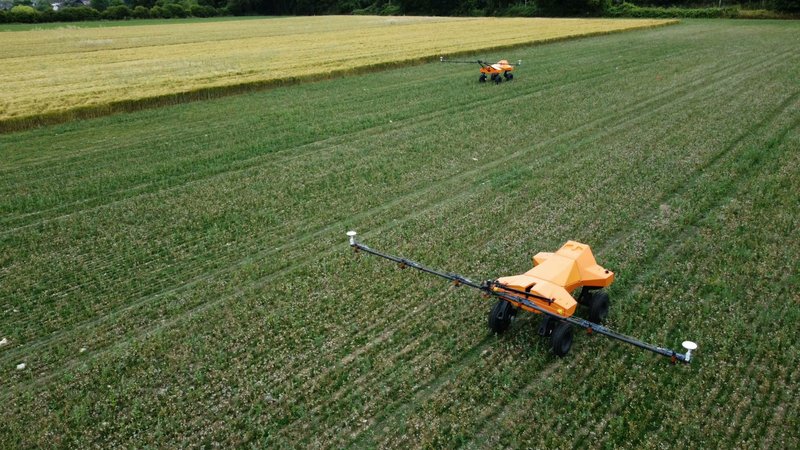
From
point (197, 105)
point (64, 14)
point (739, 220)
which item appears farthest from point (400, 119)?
point (64, 14)

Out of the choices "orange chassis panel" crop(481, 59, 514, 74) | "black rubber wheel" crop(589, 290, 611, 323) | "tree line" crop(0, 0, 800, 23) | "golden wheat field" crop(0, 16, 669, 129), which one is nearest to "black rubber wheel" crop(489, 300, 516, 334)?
"black rubber wheel" crop(589, 290, 611, 323)

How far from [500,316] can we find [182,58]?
32714 millimetres

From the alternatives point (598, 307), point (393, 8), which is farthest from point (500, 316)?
point (393, 8)

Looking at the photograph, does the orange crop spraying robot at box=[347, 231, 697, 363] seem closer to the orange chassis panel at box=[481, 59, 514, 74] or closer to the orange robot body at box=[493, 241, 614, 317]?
the orange robot body at box=[493, 241, 614, 317]

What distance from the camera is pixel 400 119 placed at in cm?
1861

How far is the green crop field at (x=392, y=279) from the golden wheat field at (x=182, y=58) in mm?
5357

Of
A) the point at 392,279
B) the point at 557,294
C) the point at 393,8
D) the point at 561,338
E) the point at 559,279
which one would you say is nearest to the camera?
the point at 561,338

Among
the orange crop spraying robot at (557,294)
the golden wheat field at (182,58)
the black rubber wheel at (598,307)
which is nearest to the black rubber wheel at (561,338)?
the orange crop spraying robot at (557,294)

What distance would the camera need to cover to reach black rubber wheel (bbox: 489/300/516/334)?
7.05 m

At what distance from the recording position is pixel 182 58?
112ft

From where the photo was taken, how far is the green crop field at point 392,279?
5934 millimetres

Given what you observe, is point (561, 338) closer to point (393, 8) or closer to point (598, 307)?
point (598, 307)

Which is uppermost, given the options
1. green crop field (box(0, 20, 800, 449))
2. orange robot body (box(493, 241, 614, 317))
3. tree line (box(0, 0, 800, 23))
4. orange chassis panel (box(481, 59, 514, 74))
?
tree line (box(0, 0, 800, 23))

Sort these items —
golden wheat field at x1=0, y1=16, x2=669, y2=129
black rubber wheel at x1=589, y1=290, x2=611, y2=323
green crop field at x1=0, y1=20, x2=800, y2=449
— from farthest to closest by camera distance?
golden wheat field at x1=0, y1=16, x2=669, y2=129
black rubber wheel at x1=589, y1=290, x2=611, y2=323
green crop field at x1=0, y1=20, x2=800, y2=449
